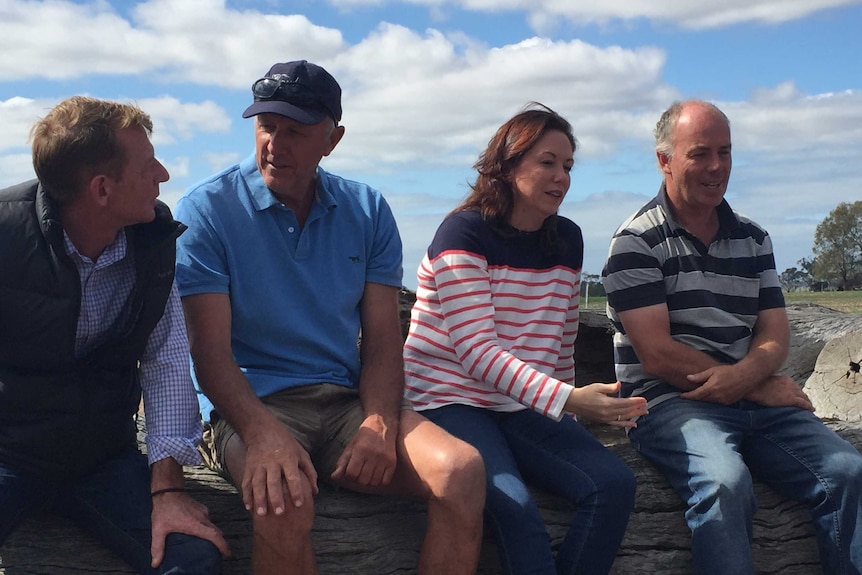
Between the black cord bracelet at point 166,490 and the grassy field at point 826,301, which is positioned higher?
the grassy field at point 826,301

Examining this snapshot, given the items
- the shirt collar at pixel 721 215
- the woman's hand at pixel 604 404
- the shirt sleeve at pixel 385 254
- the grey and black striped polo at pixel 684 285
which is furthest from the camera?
the shirt collar at pixel 721 215

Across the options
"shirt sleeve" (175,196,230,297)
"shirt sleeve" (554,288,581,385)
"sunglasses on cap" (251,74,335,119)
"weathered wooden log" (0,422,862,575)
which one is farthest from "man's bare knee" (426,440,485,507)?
"sunglasses on cap" (251,74,335,119)

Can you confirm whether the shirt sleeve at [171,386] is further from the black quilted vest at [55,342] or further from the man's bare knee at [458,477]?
the man's bare knee at [458,477]

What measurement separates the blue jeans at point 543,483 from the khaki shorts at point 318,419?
357mm

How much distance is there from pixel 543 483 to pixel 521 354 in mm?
514

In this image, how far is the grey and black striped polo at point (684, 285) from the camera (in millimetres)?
4293

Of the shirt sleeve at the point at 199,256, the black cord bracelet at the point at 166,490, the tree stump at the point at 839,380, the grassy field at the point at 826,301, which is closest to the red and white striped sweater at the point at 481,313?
the shirt sleeve at the point at 199,256

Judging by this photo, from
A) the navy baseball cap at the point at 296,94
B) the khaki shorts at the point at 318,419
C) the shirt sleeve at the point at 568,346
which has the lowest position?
the khaki shorts at the point at 318,419

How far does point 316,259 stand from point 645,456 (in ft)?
5.35

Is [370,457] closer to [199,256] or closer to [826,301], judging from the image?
[199,256]

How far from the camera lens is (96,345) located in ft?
11.4

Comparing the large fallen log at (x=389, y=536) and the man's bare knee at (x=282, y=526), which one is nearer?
the man's bare knee at (x=282, y=526)

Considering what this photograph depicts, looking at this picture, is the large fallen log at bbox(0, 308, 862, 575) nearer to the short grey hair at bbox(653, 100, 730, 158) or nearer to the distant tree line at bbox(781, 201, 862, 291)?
the short grey hair at bbox(653, 100, 730, 158)

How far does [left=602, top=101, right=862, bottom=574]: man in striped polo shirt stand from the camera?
406cm
